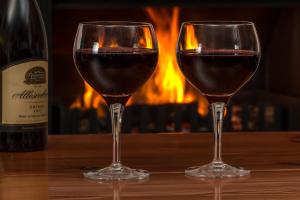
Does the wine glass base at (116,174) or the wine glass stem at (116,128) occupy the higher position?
the wine glass stem at (116,128)

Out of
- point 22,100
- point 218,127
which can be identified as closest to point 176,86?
point 22,100

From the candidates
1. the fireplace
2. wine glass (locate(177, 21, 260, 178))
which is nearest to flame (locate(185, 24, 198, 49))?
wine glass (locate(177, 21, 260, 178))

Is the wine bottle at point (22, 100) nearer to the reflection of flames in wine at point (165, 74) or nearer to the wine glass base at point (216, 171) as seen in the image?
the wine glass base at point (216, 171)

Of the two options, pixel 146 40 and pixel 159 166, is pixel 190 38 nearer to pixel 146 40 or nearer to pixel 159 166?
pixel 146 40

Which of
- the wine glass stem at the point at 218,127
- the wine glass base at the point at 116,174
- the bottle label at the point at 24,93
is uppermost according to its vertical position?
the bottle label at the point at 24,93

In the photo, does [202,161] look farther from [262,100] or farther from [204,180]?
[262,100]

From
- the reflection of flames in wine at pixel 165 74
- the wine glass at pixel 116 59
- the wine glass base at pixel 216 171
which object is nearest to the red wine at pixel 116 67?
the wine glass at pixel 116 59

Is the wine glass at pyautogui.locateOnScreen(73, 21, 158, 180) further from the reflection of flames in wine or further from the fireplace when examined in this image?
the reflection of flames in wine
